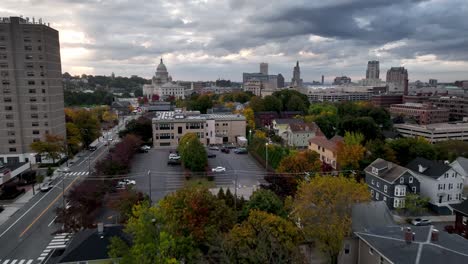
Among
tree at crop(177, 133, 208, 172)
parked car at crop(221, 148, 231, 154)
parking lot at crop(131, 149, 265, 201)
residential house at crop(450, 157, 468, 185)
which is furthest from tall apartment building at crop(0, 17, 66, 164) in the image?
residential house at crop(450, 157, 468, 185)

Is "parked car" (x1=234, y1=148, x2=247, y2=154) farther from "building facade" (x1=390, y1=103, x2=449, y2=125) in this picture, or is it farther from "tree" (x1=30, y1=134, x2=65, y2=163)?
"building facade" (x1=390, y1=103, x2=449, y2=125)

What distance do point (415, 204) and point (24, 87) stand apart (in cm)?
5505

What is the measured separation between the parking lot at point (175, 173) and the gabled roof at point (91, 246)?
12.4m

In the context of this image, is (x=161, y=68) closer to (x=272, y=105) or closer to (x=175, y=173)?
(x=272, y=105)

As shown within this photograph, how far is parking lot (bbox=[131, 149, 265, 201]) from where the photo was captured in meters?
37.4

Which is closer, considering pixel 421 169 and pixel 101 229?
pixel 101 229

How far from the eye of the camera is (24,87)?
4881 cm

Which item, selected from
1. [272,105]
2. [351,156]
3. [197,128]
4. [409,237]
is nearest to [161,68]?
[272,105]

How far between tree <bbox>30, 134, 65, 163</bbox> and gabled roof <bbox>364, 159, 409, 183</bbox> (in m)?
42.7

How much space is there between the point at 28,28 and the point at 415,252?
5534 centimetres

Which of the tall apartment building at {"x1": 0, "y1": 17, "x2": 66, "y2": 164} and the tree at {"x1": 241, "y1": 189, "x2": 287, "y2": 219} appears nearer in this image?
the tree at {"x1": 241, "y1": 189, "x2": 287, "y2": 219}

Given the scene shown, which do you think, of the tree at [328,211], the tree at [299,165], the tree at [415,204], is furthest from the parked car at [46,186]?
the tree at [415,204]

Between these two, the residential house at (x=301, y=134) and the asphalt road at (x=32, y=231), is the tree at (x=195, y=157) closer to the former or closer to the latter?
the asphalt road at (x=32, y=231)

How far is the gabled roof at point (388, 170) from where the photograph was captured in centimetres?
3183
